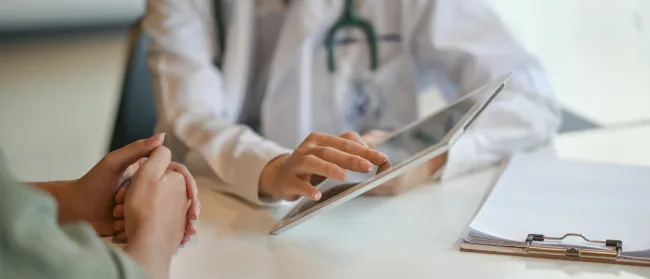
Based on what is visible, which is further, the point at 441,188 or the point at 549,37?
the point at 549,37

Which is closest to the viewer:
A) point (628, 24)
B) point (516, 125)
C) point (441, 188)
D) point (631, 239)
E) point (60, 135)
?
point (631, 239)

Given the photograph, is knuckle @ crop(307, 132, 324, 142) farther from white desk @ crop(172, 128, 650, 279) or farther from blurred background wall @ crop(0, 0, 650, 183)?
blurred background wall @ crop(0, 0, 650, 183)

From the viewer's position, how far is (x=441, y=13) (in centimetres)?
96

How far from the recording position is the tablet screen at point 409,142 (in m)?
0.60

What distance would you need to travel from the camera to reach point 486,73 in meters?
0.90

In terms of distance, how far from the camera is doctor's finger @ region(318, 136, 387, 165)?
1.98 ft

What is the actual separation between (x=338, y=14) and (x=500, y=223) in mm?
440

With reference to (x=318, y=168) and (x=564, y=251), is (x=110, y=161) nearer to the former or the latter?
(x=318, y=168)

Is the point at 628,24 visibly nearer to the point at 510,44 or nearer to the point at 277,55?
the point at 510,44

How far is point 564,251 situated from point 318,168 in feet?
0.69

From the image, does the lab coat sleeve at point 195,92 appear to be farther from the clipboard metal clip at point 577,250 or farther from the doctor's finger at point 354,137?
the clipboard metal clip at point 577,250

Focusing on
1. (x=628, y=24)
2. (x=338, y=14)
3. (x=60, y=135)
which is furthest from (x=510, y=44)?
(x=60, y=135)

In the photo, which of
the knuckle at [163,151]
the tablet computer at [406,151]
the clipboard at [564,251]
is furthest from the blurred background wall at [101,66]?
the clipboard at [564,251]

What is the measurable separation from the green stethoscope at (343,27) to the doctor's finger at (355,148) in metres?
0.34
